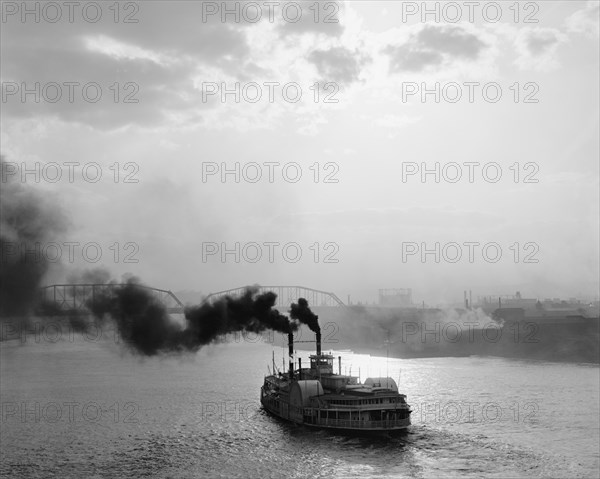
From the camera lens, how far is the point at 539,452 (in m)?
57.8

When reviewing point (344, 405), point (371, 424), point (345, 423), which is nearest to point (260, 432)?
point (345, 423)

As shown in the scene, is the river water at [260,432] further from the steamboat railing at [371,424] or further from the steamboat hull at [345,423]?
the steamboat railing at [371,424]

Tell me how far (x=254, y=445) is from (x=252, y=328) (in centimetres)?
2579

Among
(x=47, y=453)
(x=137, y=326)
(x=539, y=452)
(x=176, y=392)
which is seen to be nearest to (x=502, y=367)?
(x=176, y=392)

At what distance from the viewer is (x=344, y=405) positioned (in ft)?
224

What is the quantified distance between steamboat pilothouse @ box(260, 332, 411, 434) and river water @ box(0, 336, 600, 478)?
5.62ft

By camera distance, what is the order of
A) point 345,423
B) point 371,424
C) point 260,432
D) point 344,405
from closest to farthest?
point 371,424
point 345,423
point 344,405
point 260,432

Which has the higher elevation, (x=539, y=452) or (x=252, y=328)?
(x=252, y=328)

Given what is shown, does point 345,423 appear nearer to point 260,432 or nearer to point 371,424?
point 371,424

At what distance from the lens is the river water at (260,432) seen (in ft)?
176

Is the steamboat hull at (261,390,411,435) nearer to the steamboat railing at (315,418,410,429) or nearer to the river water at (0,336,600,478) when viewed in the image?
the steamboat railing at (315,418,410,429)

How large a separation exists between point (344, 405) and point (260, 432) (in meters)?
10.2

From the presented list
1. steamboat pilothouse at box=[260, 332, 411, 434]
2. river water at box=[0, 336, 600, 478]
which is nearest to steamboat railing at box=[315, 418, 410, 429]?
steamboat pilothouse at box=[260, 332, 411, 434]

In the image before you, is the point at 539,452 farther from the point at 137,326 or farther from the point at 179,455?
the point at 137,326
